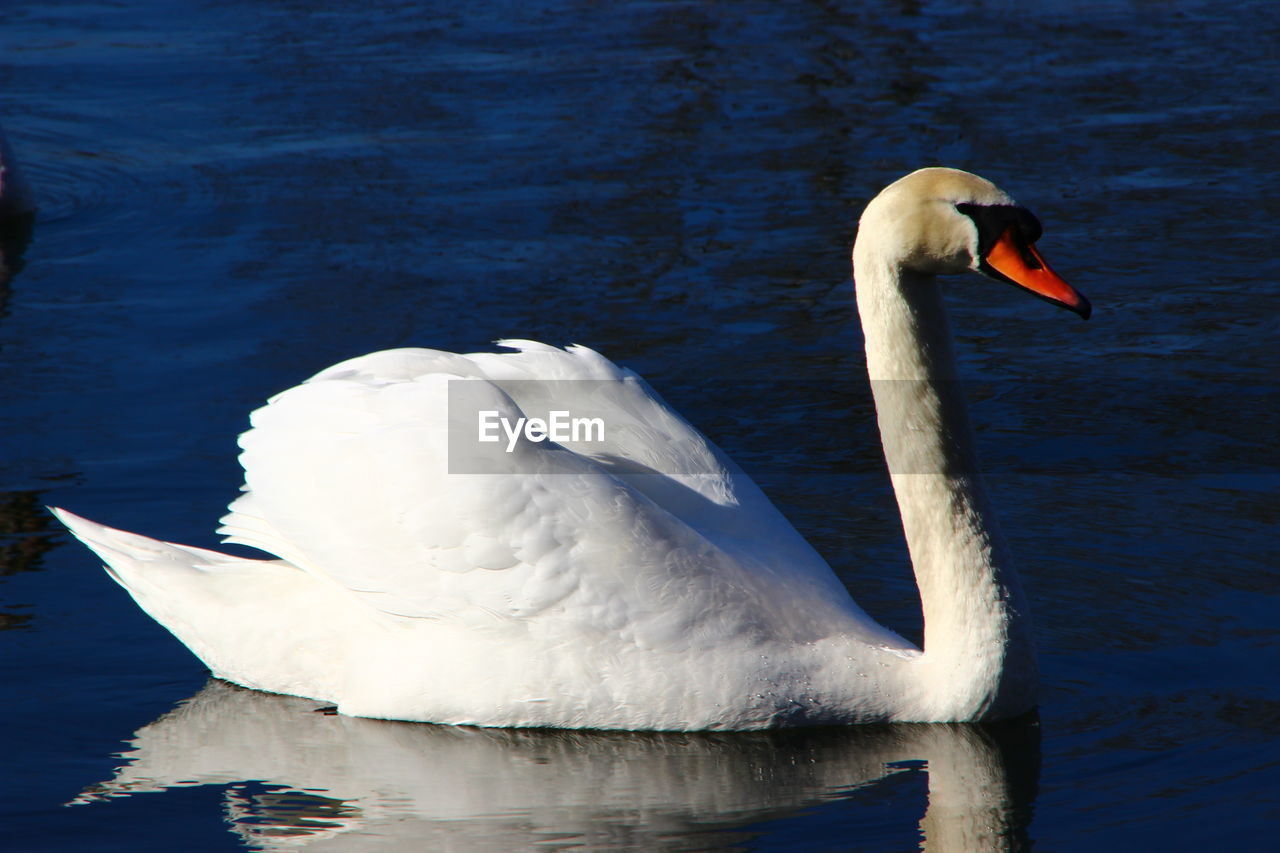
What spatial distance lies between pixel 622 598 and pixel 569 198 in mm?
4905

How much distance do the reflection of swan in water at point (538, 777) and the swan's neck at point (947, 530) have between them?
125 millimetres

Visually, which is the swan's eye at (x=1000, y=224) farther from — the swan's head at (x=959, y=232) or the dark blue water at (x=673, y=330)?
the dark blue water at (x=673, y=330)

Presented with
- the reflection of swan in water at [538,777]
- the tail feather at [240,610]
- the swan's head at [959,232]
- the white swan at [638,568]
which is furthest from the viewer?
the tail feather at [240,610]

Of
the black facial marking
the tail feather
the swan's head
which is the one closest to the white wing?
the tail feather

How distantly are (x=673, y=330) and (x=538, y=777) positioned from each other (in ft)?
11.0

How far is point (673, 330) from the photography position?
7543mm

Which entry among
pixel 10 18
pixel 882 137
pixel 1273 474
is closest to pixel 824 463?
pixel 1273 474

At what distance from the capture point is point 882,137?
9828mm

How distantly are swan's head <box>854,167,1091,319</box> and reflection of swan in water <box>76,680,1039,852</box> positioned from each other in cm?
111

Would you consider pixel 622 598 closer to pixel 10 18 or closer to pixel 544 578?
pixel 544 578

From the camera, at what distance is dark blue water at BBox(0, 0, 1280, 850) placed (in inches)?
172

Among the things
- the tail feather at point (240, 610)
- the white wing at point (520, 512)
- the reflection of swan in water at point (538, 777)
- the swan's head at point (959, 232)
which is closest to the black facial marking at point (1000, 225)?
the swan's head at point (959, 232)

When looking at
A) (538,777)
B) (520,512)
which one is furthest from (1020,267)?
(538,777)

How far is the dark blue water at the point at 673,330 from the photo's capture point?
4359 mm
